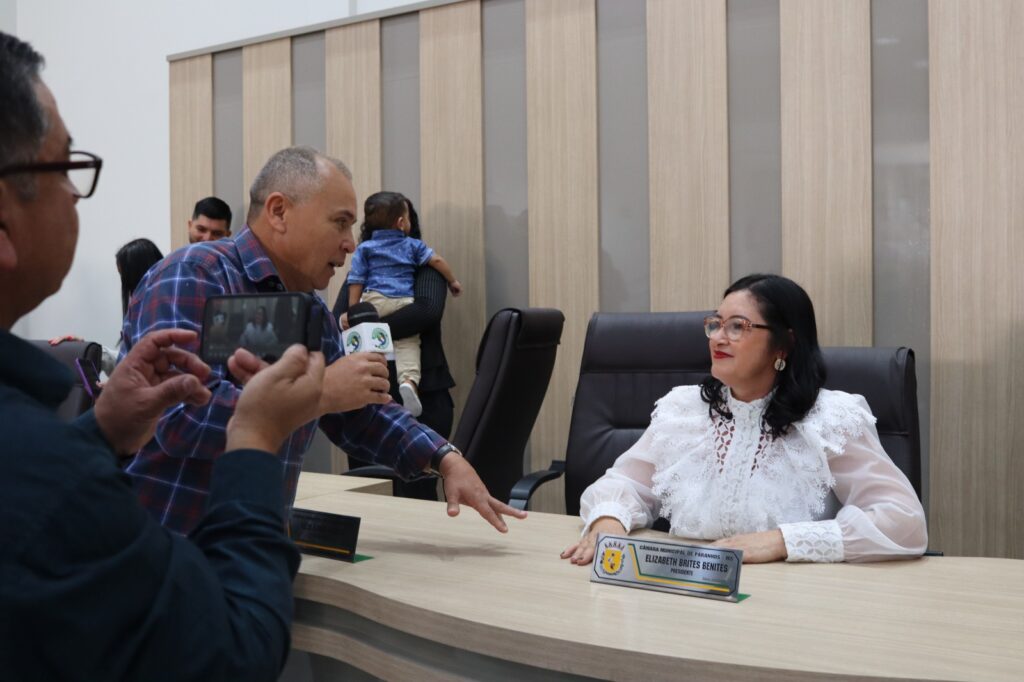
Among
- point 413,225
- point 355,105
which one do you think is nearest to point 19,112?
point 413,225

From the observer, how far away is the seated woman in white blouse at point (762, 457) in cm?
180

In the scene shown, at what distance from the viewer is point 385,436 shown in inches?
78.6

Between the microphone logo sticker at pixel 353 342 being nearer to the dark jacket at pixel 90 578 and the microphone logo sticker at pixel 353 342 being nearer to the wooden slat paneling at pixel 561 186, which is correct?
the dark jacket at pixel 90 578

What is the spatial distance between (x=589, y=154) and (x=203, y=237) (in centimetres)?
202

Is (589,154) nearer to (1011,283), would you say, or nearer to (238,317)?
(1011,283)

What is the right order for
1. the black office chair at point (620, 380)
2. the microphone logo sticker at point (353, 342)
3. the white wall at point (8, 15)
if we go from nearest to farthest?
1. the microphone logo sticker at point (353, 342)
2. the black office chair at point (620, 380)
3. the white wall at point (8, 15)

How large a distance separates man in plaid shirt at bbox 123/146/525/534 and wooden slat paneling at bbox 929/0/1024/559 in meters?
2.19

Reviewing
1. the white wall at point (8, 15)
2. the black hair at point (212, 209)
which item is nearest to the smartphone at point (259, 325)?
the black hair at point (212, 209)

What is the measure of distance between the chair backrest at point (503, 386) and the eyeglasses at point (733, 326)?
2.36 feet

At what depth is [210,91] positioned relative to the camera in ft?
17.3

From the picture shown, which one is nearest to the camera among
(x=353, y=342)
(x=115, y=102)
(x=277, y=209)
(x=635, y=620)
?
(x=635, y=620)

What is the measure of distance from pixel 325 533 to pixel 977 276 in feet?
8.65

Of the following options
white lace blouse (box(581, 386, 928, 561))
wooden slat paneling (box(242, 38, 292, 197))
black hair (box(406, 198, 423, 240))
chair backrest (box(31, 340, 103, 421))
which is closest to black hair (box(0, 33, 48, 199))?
white lace blouse (box(581, 386, 928, 561))

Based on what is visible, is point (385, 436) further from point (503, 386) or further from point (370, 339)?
point (503, 386)
